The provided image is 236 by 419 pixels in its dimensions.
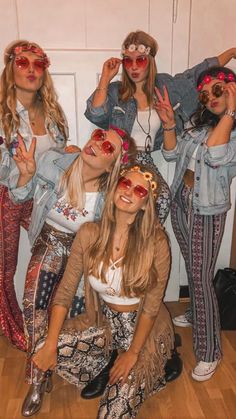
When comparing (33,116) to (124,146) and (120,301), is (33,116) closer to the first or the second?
(124,146)

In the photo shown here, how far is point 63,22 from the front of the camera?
2283 millimetres

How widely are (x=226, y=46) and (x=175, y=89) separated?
0.57m

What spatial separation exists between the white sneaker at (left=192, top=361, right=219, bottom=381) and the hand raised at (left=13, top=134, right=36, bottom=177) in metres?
1.25

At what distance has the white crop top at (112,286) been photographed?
5.99 feet

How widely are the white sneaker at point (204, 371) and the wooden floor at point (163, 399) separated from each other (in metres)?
0.03

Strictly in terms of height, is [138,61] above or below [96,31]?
below

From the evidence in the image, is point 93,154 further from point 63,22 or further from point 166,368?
point 166,368

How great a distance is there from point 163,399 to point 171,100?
56.7 inches

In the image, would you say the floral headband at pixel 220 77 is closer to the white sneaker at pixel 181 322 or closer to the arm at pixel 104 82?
the arm at pixel 104 82

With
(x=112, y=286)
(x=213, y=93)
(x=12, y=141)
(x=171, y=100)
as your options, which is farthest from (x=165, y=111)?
(x=112, y=286)

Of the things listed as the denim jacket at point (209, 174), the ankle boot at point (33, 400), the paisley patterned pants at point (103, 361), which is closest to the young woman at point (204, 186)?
the denim jacket at point (209, 174)

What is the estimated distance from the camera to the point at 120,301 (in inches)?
74.0

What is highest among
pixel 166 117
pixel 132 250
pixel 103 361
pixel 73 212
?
pixel 166 117

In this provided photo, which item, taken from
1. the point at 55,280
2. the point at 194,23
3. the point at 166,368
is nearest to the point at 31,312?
the point at 55,280
